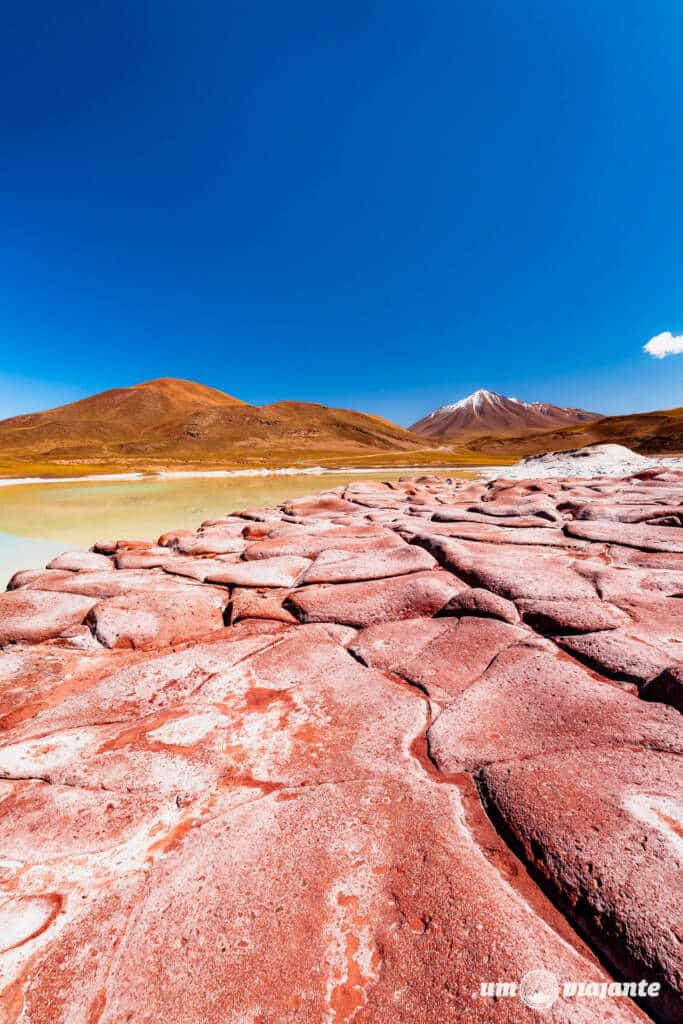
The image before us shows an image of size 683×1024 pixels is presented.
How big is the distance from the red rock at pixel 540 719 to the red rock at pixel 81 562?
22.5ft

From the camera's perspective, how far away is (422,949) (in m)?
1.86

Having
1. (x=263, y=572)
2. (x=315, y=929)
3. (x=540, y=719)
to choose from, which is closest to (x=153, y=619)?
(x=263, y=572)

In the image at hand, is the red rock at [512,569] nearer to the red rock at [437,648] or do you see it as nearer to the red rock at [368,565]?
the red rock at [368,565]

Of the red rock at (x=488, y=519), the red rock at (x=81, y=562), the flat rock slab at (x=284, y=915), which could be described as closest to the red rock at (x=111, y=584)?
the red rock at (x=81, y=562)

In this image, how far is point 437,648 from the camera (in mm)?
4332

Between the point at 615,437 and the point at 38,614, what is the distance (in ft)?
380

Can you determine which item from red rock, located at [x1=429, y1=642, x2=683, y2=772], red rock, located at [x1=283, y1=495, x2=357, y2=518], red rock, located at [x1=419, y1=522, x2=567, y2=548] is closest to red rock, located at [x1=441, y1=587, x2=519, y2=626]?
red rock, located at [x1=429, y1=642, x2=683, y2=772]

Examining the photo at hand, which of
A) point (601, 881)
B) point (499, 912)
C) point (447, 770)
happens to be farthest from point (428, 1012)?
point (447, 770)

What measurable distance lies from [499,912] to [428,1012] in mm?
535

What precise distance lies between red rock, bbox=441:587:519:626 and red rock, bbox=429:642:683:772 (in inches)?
38.5

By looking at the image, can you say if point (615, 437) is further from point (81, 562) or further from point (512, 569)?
point (81, 562)

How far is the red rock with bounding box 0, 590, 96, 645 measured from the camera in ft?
16.8

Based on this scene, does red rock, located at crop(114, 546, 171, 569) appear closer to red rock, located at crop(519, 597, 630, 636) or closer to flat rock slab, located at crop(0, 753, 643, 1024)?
flat rock slab, located at crop(0, 753, 643, 1024)

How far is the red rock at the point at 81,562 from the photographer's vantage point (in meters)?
7.61
